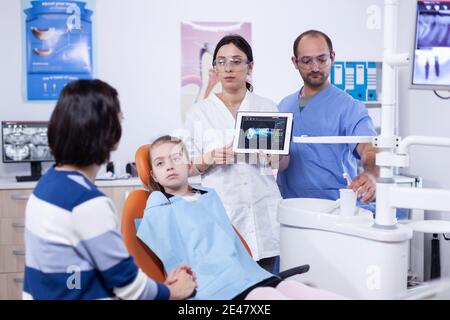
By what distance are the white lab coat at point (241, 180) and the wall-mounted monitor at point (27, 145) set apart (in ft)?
4.28

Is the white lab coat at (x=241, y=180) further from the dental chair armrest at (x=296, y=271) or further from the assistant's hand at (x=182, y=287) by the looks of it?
the assistant's hand at (x=182, y=287)

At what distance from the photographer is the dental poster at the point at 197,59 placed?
3.22 metres

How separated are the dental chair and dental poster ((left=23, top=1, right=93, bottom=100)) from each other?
1.71m

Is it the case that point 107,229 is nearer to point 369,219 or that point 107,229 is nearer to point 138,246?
point 138,246

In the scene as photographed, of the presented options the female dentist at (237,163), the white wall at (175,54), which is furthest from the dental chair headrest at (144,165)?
the white wall at (175,54)

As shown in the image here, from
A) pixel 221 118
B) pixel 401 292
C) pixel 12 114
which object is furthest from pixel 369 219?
pixel 12 114

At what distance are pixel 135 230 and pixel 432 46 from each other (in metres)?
0.96

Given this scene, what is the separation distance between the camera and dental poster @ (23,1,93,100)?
3.07 metres

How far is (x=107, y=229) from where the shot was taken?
1001 mm

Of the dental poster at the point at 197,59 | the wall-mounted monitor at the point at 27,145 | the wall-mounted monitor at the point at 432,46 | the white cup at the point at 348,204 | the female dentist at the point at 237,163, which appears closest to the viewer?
the wall-mounted monitor at the point at 432,46

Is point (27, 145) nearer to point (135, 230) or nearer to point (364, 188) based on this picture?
point (135, 230)

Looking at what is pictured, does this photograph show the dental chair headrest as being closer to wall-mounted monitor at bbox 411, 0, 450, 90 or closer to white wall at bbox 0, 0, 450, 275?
wall-mounted monitor at bbox 411, 0, 450, 90

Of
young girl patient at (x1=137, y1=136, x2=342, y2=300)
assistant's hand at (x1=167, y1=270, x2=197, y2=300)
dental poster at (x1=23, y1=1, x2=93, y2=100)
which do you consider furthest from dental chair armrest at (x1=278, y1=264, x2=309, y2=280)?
dental poster at (x1=23, y1=1, x2=93, y2=100)

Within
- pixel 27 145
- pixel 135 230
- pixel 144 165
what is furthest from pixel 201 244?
pixel 27 145
